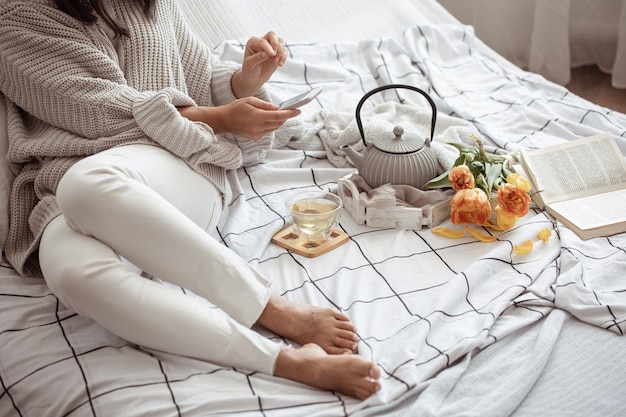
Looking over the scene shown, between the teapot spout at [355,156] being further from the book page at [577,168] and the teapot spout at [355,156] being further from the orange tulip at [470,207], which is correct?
the book page at [577,168]

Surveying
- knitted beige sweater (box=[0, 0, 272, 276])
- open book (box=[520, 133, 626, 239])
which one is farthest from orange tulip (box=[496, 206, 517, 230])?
knitted beige sweater (box=[0, 0, 272, 276])

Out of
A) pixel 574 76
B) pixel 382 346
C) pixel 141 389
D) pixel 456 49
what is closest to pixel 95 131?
pixel 141 389

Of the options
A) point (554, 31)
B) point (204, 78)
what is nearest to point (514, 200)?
point (204, 78)

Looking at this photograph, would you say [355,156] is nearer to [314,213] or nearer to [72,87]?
[314,213]

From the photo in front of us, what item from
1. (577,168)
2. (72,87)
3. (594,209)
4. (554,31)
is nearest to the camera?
(72,87)

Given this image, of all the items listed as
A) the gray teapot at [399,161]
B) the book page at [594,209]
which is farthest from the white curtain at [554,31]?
the gray teapot at [399,161]

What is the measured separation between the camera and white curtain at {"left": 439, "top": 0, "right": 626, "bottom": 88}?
9.57ft

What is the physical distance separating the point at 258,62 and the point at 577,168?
2.46 feet

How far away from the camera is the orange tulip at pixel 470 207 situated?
1.39 meters

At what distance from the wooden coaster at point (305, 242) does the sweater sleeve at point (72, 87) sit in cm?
25

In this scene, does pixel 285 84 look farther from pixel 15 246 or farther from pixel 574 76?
pixel 574 76

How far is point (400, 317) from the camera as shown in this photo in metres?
1.22

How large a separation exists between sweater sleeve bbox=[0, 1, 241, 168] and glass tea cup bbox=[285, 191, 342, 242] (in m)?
0.23

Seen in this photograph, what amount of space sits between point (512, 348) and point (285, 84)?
108 centimetres
